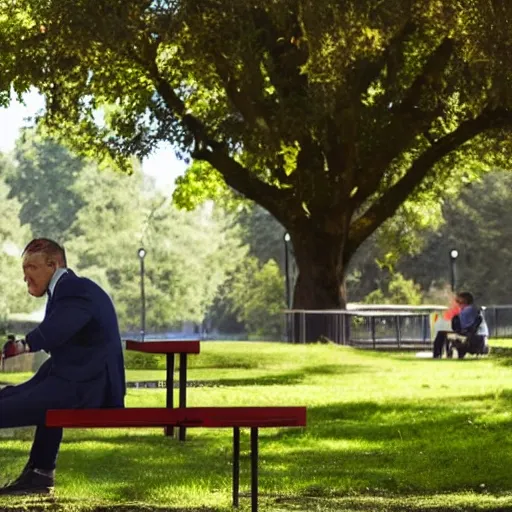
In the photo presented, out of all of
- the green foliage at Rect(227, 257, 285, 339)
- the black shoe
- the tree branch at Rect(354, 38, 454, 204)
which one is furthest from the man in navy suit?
the green foliage at Rect(227, 257, 285, 339)

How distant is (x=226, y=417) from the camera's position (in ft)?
26.6

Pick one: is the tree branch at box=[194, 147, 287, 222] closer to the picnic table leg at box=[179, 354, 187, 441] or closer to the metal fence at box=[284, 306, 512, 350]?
the metal fence at box=[284, 306, 512, 350]

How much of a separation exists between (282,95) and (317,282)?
6.17 m

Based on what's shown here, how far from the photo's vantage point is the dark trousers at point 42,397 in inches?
336

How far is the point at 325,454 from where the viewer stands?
44.6 ft

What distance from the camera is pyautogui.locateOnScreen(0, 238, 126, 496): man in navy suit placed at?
27.4 feet

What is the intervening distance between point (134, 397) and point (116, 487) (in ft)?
30.3

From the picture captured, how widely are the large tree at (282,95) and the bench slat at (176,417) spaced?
1667cm

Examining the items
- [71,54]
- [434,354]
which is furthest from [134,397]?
[434,354]

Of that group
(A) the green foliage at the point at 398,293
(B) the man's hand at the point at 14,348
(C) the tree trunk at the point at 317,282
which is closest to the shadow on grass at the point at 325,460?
(B) the man's hand at the point at 14,348

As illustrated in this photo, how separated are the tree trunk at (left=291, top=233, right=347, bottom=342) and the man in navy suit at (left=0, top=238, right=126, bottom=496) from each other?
2744 centimetres

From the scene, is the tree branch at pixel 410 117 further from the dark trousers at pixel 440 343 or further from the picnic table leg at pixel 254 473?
the picnic table leg at pixel 254 473

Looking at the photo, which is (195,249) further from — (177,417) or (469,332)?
(177,417)

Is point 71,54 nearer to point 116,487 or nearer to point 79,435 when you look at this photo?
point 79,435
